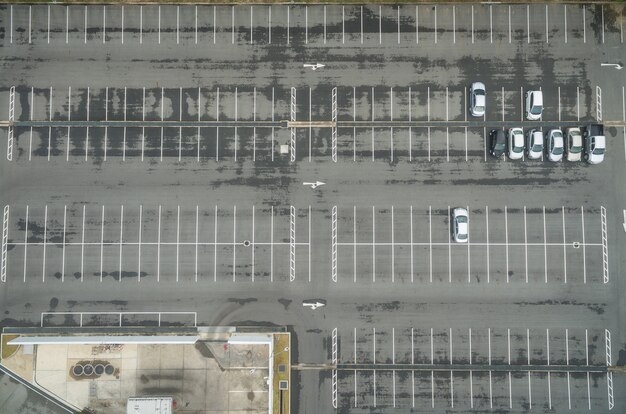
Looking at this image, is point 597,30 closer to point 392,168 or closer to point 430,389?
point 392,168

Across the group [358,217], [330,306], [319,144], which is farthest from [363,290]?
[319,144]

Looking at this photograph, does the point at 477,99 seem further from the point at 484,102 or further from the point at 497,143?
the point at 497,143

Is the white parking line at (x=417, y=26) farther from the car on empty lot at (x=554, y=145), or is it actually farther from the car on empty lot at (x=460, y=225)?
the car on empty lot at (x=460, y=225)

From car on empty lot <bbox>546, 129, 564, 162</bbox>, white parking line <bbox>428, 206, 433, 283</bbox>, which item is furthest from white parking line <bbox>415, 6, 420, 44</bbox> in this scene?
white parking line <bbox>428, 206, 433, 283</bbox>

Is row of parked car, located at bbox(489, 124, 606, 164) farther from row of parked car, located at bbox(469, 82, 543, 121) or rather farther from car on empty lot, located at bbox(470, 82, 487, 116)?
car on empty lot, located at bbox(470, 82, 487, 116)

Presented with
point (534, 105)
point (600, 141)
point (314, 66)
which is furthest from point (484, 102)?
point (314, 66)
